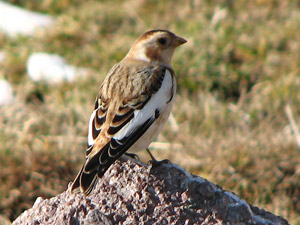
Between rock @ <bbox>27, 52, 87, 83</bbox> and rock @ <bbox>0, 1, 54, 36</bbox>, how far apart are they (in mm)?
849

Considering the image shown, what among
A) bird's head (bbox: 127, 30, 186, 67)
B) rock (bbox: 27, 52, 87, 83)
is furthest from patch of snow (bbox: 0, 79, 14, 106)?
bird's head (bbox: 127, 30, 186, 67)

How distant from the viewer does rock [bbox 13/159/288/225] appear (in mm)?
3195

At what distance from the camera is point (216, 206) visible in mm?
3303

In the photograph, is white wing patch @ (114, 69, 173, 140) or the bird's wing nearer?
the bird's wing

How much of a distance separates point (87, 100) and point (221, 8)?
277 cm

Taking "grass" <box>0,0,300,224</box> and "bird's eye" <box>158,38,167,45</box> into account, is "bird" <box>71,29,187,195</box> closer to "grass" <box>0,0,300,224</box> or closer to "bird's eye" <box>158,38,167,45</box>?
"bird's eye" <box>158,38,167,45</box>

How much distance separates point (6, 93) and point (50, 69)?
60 centimetres

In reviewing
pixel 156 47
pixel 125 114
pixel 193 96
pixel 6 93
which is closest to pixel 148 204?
pixel 125 114

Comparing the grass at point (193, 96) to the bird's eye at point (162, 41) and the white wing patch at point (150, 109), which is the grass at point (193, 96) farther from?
the white wing patch at point (150, 109)

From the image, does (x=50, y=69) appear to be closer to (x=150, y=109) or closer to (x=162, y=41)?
(x=162, y=41)

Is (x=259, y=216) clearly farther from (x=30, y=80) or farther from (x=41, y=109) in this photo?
(x=30, y=80)

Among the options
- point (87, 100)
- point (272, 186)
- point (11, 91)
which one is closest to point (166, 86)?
point (272, 186)

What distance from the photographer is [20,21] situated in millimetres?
8336

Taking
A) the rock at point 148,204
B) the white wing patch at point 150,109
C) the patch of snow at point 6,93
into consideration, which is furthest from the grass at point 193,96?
the rock at point 148,204
